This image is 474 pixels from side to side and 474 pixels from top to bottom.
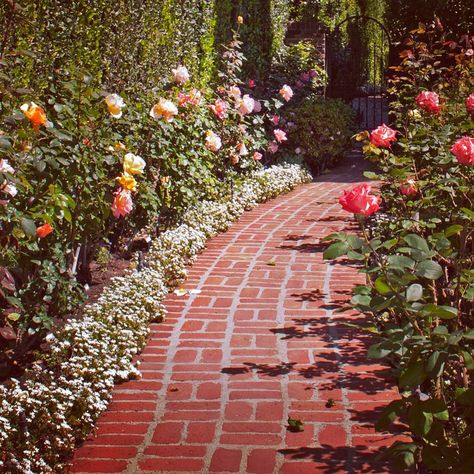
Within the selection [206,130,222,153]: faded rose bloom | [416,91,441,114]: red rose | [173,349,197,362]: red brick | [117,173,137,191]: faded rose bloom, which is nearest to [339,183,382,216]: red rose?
[173,349,197,362]: red brick

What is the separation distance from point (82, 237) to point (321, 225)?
137 inches

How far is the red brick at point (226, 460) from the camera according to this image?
11.3 ft

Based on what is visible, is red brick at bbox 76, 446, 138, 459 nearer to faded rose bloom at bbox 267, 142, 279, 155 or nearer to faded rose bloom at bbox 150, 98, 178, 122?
faded rose bloom at bbox 150, 98, 178, 122

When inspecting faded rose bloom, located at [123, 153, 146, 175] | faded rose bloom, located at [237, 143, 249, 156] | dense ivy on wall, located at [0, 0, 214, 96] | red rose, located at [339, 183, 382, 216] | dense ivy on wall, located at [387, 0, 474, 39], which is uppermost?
dense ivy on wall, located at [387, 0, 474, 39]

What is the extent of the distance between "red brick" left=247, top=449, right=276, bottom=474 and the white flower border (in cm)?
76

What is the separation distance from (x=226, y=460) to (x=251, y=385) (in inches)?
32.9

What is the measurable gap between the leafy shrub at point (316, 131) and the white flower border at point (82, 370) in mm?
5975

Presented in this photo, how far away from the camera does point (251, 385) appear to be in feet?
14.2

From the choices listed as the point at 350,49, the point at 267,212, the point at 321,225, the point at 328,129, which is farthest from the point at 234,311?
the point at 350,49

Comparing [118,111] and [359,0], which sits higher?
[359,0]

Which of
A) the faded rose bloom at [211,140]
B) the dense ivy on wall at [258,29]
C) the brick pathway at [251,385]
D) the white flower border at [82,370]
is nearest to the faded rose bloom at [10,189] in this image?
the white flower border at [82,370]

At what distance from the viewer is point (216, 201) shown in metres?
8.70

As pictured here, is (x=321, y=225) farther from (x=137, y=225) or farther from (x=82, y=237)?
(x=82, y=237)

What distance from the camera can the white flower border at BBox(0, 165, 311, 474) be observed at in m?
3.46
